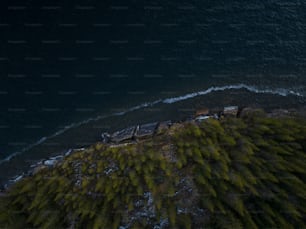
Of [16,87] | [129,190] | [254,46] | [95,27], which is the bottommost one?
[129,190]

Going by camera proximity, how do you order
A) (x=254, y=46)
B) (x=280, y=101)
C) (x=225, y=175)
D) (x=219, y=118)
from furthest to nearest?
1. (x=254, y=46)
2. (x=280, y=101)
3. (x=219, y=118)
4. (x=225, y=175)

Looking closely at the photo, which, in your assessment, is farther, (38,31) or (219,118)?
(38,31)

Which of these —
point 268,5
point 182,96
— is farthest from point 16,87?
point 268,5

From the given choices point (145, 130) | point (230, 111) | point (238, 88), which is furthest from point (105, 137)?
Answer: point (238, 88)

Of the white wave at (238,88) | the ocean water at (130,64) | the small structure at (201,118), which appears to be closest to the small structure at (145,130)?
the ocean water at (130,64)

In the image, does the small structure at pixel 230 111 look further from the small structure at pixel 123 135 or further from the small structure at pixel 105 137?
the small structure at pixel 105 137

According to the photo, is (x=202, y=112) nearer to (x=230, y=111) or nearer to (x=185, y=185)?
(x=230, y=111)

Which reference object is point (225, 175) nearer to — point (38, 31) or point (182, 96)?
point (182, 96)
